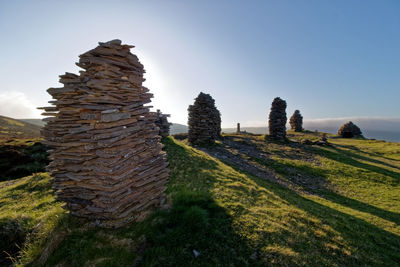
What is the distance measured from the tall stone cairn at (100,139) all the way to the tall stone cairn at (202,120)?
1742 cm

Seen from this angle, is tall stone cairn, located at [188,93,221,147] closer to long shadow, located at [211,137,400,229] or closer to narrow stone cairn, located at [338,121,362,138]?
long shadow, located at [211,137,400,229]

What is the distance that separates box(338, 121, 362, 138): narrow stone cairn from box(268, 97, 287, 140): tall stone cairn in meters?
27.9

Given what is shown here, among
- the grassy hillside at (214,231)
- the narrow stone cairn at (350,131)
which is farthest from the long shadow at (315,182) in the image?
the narrow stone cairn at (350,131)

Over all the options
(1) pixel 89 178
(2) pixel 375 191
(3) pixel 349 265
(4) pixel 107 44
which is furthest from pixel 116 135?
(2) pixel 375 191

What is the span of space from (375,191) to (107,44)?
21.0 metres

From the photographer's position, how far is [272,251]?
5.02 meters

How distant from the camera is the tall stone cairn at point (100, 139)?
5.43 metres

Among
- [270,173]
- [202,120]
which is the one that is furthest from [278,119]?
[270,173]

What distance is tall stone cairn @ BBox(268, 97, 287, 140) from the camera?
101 feet

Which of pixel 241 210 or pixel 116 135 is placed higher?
pixel 116 135

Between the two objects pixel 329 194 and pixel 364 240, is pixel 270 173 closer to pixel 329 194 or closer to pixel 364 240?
pixel 329 194

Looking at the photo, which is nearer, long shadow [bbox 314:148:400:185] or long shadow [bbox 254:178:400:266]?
long shadow [bbox 254:178:400:266]

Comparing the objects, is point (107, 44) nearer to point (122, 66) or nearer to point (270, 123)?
point (122, 66)

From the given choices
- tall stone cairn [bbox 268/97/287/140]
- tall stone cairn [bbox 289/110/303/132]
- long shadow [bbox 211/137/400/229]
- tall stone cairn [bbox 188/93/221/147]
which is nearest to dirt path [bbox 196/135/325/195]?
long shadow [bbox 211/137/400/229]
